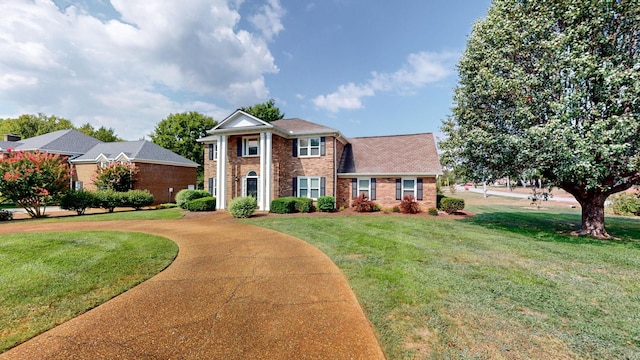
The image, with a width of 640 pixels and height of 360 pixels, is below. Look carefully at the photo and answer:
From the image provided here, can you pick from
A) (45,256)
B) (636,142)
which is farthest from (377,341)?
(636,142)

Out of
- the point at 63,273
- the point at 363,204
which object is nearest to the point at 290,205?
the point at 363,204

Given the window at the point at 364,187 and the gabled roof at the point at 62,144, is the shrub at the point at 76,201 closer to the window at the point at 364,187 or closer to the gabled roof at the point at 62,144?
the gabled roof at the point at 62,144

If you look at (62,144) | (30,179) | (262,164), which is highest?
(62,144)

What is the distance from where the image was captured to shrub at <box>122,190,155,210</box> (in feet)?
61.3

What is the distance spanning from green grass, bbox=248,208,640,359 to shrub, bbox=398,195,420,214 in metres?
6.13

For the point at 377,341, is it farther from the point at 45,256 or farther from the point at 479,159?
the point at 479,159

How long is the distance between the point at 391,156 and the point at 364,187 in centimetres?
339

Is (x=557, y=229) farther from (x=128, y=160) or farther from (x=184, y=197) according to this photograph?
(x=128, y=160)

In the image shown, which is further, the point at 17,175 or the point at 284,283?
the point at 17,175

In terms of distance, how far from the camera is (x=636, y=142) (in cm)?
848

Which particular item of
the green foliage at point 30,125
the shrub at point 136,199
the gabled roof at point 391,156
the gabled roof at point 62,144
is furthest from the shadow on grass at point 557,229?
the green foliage at point 30,125

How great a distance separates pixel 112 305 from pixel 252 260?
3.02 meters

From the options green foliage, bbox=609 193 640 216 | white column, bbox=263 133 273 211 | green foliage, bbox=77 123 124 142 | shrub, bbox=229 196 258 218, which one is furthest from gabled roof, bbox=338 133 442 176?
green foliage, bbox=77 123 124 142

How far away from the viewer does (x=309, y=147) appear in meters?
18.1
